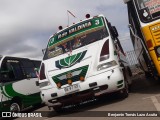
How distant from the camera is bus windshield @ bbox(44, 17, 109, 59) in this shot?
8.23 m

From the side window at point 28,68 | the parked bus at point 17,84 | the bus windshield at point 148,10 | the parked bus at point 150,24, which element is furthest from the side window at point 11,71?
the bus windshield at point 148,10

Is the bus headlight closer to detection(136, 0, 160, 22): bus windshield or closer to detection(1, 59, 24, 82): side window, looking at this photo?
detection(136, 0, 160, 22): bus windshield

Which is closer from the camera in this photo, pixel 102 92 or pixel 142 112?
pixel 142 112

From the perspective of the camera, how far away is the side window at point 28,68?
12680mm

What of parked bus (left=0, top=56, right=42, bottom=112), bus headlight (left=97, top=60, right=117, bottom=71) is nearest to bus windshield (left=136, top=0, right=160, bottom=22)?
bus headlight (left=97, top=60, right=117, bottom=71)

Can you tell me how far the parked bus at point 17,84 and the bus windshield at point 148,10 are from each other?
210 inches

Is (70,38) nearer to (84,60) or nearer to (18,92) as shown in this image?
(84,60)

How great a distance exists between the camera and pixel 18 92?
11.3m

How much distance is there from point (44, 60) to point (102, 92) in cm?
218

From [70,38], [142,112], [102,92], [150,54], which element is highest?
[70,38]

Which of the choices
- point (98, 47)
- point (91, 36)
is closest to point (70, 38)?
point (91, 36)

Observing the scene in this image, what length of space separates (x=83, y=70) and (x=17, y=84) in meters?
4.87

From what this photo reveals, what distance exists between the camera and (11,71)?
11.2 metres

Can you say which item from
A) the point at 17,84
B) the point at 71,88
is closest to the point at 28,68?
the point at 17,84
